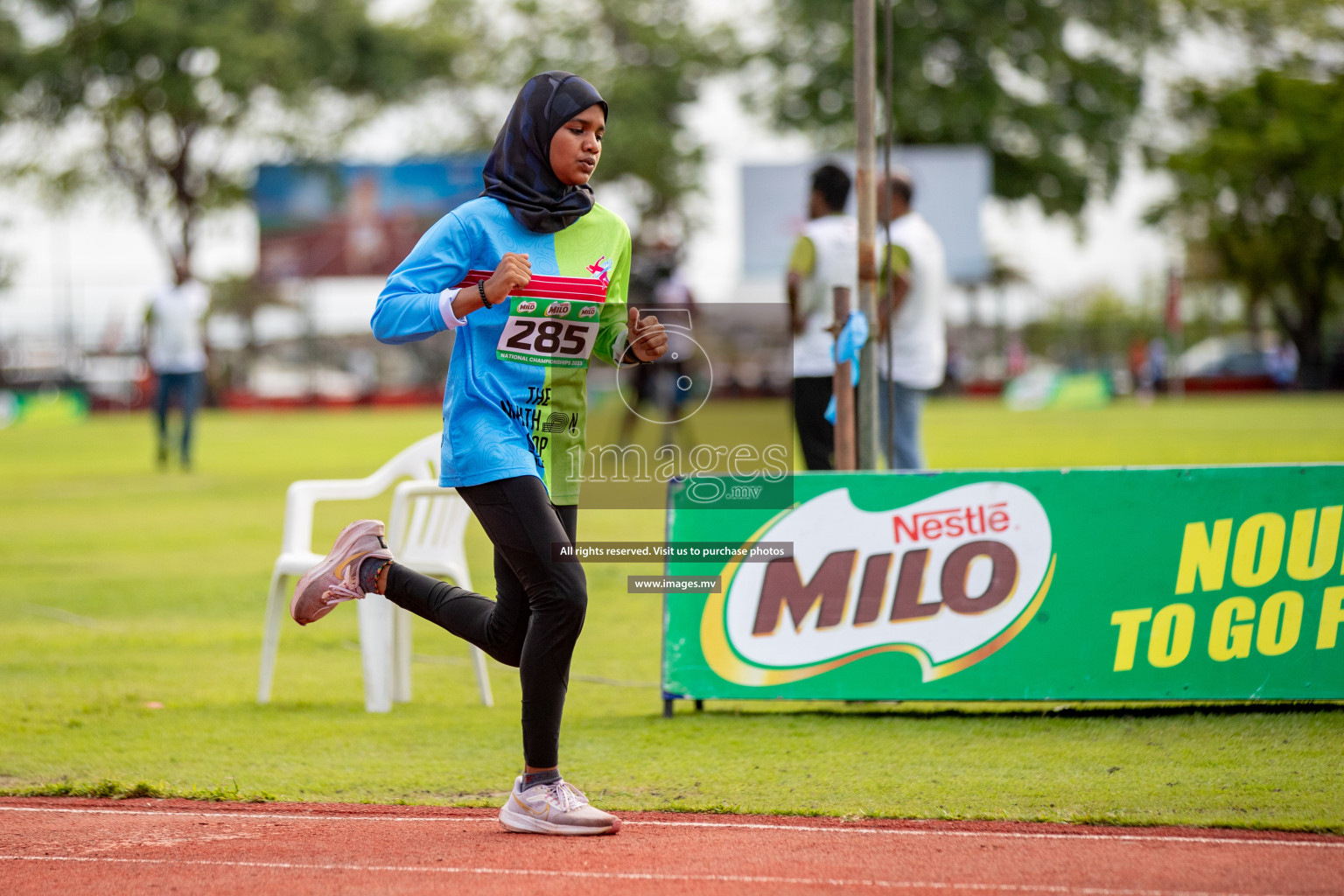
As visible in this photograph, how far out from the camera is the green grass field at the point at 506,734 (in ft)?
15.2

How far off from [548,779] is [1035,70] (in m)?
43.1

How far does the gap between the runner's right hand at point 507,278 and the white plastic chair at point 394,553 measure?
6.79ft

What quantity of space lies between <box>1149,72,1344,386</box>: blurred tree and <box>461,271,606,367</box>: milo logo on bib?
140ft

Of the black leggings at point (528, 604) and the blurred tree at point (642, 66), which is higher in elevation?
the blurred tree at point (642, 66)

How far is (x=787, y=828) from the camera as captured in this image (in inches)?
169

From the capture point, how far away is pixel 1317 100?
44469mm

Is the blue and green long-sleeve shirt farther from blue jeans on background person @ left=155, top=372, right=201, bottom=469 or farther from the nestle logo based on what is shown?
blue jeans on background person @ left=155, top=372, right=201, bottom=469

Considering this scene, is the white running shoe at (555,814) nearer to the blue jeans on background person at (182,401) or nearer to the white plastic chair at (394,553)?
the white plastic chair at (394,553)

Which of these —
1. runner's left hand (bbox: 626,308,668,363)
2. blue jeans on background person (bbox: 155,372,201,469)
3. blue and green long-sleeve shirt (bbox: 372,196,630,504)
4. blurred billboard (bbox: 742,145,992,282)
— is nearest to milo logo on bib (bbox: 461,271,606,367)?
blue and green long-sleeve shirt (bbox: 372,196,630,504)

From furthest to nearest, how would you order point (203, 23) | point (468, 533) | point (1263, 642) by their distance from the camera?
point (203, 23) → point (468, 533) → point (1263, 642)

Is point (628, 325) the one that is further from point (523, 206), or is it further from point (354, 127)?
point (354, 127)

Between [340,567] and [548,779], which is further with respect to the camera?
[340,567]

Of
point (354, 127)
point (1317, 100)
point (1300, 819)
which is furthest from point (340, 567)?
point (1317, 100)

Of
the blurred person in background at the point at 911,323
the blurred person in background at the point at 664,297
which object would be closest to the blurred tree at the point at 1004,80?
the blurred person in background at the point at 664,297
